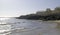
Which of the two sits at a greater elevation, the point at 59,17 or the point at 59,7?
the point at 59,7

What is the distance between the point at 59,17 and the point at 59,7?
32.8 meters

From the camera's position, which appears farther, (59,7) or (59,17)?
(59,7)

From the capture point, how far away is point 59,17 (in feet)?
250

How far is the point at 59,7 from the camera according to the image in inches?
4208
